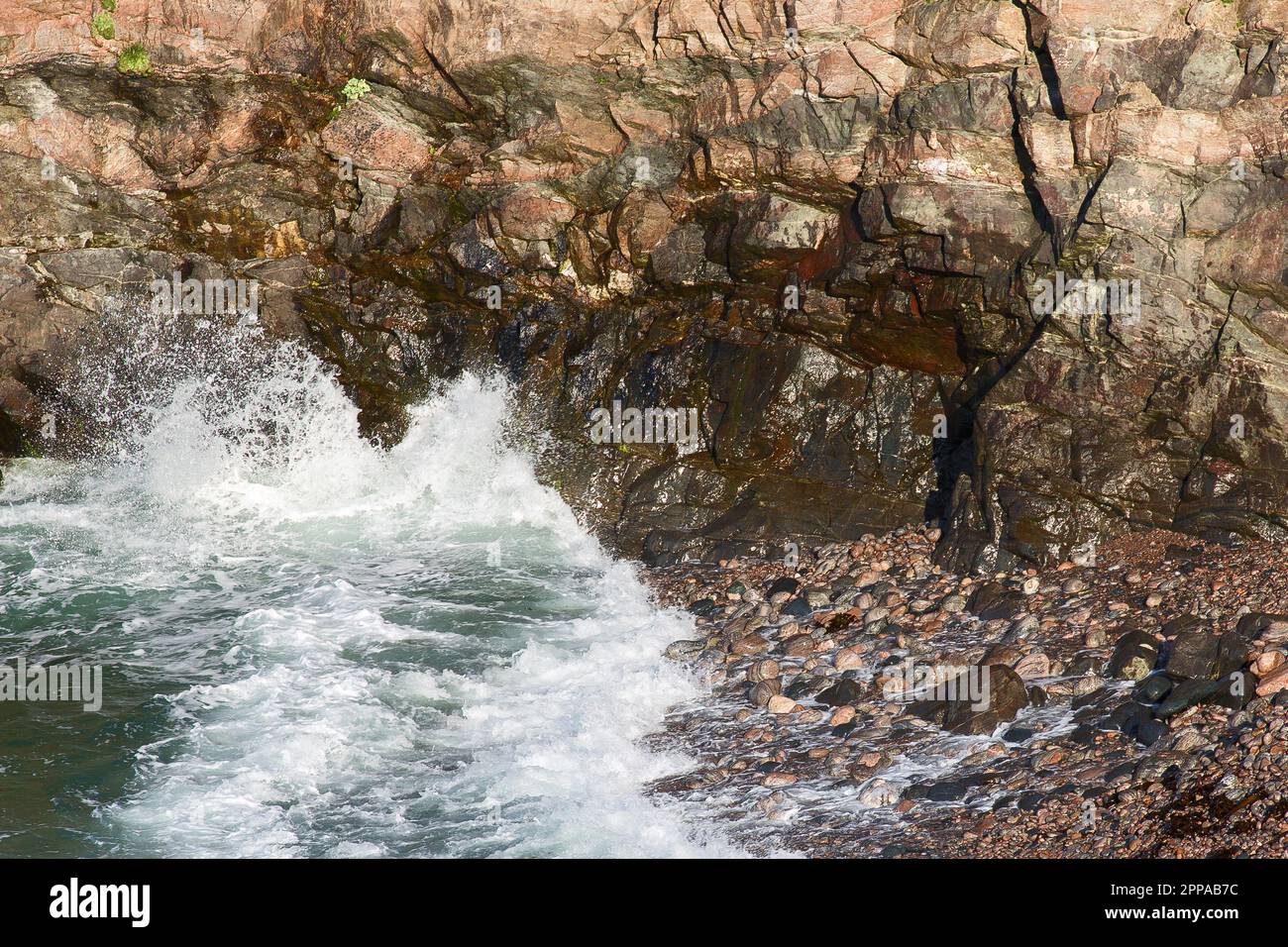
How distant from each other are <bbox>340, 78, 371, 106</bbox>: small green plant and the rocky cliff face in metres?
0.05

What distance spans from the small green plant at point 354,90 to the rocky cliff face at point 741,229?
5cm

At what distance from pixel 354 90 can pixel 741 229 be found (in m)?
7.32

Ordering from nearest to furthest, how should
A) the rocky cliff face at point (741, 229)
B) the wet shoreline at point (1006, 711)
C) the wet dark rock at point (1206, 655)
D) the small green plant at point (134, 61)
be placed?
the wet shoreline at point (1006, 711) < the wet dark rock at point (1206, 655) < the rocky cliff face at point (741, 229) < the small green plant at point (134, 61)

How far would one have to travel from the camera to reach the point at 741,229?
Answer: 17.1 m

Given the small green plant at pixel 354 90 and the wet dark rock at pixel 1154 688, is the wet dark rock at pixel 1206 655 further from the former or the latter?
the small green plant at pixel 354 90

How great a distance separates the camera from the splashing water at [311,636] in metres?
9.95

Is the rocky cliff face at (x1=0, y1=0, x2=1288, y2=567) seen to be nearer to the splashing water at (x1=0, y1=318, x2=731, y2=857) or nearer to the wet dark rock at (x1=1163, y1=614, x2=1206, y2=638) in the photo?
the splashing water at (x1=0, y1=318, x2=731, y2=857)

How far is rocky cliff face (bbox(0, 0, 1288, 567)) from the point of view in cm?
1348

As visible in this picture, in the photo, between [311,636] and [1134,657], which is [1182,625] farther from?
[311,636]

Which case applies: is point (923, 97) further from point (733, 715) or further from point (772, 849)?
point (772, 849)

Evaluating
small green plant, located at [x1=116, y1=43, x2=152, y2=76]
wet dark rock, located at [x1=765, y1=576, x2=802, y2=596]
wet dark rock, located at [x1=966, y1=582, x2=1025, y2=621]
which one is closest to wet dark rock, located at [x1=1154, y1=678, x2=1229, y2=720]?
wet dark rock, located at [x1=966, y1=582, x2=1025, y2=621]

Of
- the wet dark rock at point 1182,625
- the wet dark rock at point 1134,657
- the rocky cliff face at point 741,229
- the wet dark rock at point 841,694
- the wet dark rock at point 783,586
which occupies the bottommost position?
the wet dark rock at point 841,694

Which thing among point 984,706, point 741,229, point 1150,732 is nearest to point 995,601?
point 984,706

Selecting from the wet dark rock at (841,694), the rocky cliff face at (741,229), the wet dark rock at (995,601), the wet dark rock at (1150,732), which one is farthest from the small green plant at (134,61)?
the wet dark rock at (1150,732)
